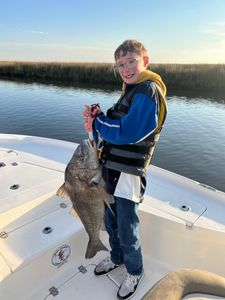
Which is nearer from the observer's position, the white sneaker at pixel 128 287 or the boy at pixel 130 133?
the boy at pixel 130 133

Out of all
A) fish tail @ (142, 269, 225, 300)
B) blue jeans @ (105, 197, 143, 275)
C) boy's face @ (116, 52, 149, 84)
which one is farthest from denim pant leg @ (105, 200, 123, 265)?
boy's face @ (116, 52, 149, 84)

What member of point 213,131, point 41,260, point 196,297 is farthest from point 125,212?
point 213,131

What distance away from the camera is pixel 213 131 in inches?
414

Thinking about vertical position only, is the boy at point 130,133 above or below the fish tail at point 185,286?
above

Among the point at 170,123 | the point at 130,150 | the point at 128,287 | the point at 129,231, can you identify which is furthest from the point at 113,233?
the point at 170,123

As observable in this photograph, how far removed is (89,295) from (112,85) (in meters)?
20.7

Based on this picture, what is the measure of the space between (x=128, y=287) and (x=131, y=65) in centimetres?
177

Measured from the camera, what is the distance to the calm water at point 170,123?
25.8ft

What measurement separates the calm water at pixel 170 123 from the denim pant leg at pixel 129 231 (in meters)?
5.02

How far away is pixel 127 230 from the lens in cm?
207

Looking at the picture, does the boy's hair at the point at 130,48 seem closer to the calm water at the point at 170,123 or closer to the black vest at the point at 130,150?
the black vest at the point at 130,150

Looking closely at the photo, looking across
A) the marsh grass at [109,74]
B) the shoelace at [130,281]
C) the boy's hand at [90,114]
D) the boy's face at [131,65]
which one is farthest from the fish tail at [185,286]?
the marsh grass at [109,74]

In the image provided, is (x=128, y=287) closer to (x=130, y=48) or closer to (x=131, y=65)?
(x=131, y=65)

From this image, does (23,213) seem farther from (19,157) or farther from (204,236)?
(204,236)
